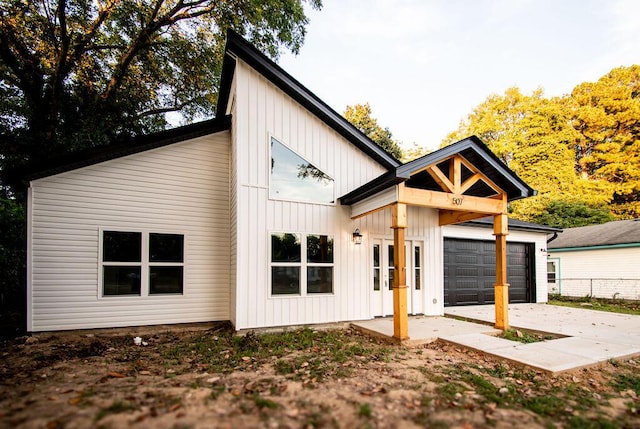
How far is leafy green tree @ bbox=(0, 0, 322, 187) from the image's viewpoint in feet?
29.4

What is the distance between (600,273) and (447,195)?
13246mm

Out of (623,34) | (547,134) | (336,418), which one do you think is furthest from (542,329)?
(623,34)

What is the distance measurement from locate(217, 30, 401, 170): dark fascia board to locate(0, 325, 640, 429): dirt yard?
181 inches

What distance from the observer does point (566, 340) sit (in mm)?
5734

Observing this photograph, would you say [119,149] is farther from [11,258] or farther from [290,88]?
[11,258]

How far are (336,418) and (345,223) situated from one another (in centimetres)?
485

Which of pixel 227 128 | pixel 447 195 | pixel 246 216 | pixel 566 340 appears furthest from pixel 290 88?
pixel 566 340

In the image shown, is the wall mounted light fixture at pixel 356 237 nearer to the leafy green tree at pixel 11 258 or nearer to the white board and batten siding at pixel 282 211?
the white board and batten siding at pixel 282 211

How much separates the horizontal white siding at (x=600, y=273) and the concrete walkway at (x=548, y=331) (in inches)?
241

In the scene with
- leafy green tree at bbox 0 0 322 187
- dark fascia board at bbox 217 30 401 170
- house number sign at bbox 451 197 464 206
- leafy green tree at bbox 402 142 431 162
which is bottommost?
house number sign at bbox 451 197 464 206

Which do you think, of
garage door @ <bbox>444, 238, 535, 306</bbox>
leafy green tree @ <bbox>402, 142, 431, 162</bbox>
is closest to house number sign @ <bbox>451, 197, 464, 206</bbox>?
garage door @ <bbox>444, 238, 535, 306</bbox>

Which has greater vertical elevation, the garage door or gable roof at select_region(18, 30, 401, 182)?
gable roof at select_region(18, 30, 401, 182)

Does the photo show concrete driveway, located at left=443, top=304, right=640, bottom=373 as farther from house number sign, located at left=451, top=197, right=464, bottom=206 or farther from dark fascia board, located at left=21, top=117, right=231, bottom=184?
dark fascia board, located at left=21, top=117, right=231, bottom=184

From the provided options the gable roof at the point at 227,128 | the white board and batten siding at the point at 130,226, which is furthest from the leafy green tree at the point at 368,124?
the white board and batten siding at the point at 130,226
